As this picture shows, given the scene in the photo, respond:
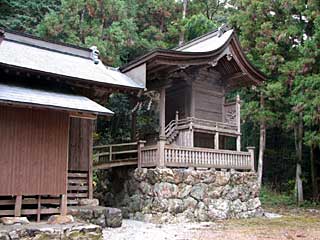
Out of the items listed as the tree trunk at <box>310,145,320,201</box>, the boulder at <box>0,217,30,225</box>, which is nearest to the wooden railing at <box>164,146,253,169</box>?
the boulder at <box>0,217,30,225</box>

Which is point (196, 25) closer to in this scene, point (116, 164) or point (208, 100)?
point (208, 100)

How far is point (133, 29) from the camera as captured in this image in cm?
2070

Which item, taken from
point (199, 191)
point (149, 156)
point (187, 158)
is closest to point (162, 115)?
point (149, 156)

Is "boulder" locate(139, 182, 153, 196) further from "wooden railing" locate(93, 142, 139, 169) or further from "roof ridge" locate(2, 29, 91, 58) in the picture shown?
"roof ridge" locate(2, 29, 91, 58)

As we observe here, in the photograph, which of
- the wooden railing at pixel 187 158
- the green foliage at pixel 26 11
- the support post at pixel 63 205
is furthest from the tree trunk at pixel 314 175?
the green foliage at pixel 26 11

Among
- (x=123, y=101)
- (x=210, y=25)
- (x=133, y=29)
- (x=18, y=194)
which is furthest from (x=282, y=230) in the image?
(x=210, y=25)

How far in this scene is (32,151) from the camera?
9.40m

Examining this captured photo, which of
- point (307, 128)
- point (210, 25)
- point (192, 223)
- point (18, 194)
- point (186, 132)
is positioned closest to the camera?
point (18, 194)

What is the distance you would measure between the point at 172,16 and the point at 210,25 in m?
2.73

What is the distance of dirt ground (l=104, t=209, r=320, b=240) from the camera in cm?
987

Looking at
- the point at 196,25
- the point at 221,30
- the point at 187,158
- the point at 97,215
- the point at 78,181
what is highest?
the point at 196,25

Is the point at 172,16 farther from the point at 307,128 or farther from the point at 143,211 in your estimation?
the point at 143,211

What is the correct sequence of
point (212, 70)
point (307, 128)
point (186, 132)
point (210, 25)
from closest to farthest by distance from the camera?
1. point (186, 132)
2. point (212, 70)
3. point (307, 128)
4. point (210, 25)

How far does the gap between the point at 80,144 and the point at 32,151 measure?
2.85m
